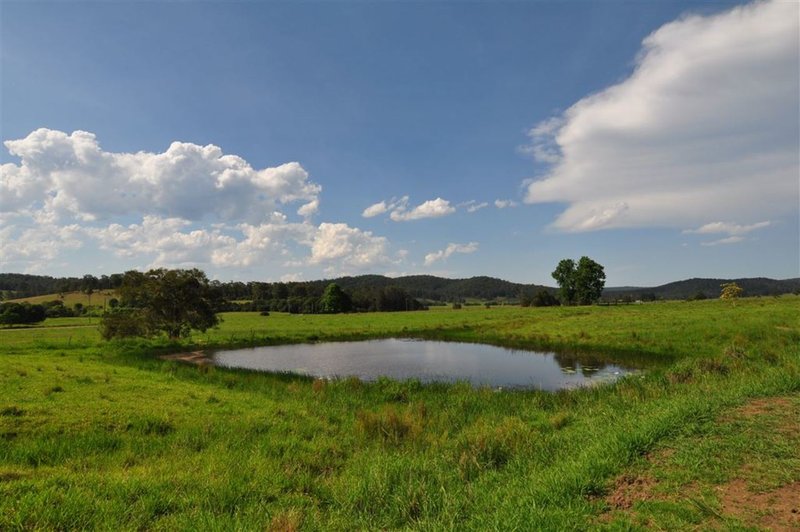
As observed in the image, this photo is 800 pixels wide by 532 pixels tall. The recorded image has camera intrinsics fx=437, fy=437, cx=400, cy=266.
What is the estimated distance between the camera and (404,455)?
9906 mm

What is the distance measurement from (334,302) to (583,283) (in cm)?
5665

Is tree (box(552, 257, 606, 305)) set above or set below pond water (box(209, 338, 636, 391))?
above

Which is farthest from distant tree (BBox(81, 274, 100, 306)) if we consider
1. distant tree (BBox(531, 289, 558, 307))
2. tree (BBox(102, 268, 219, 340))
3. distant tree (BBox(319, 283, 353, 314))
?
distant tree (BBox(531, 289, 558, 307))

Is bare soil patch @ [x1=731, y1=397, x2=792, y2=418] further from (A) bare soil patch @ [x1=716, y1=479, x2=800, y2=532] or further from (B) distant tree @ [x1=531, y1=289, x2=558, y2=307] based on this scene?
(B) distant tree @ [x1=531, y1=289, x2=558, y2=307]

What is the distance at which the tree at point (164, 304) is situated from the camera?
1592 inches

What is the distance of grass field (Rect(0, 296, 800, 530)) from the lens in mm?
6168

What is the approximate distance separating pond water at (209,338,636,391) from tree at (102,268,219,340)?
7711mm

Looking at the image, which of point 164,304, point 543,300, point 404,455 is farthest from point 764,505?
point 543,300

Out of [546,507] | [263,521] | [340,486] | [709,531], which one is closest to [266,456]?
[340,486]

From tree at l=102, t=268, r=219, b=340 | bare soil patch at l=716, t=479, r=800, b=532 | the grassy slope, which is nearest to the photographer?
bare soil patch at l=716, t=479, r=800, b=532

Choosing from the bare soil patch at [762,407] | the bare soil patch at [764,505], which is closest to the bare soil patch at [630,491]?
the bare soil patch at [764,505]

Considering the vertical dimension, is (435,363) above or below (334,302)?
below

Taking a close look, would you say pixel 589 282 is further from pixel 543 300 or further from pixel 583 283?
pixel 543 300

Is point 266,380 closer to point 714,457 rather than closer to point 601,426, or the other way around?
point 601,426
